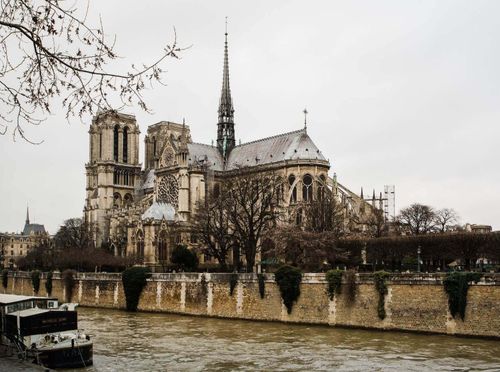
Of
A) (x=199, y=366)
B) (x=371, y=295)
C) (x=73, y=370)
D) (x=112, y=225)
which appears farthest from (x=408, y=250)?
(x=112, y=225)

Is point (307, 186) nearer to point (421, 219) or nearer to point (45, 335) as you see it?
point (421, 219)

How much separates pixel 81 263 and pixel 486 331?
43706 millimetres

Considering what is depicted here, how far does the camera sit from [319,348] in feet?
85.3

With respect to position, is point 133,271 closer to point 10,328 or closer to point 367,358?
point 10,328

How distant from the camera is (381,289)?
3166 cm

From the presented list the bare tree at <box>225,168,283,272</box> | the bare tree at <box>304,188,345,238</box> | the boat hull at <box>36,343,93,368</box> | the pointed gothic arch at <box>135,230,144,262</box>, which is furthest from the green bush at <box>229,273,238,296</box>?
the pointed gothic arch at <box>135,230,144,262</box>

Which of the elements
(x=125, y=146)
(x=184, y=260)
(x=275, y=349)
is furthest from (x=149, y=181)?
(x=275, y=349)

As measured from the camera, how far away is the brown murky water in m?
22.0

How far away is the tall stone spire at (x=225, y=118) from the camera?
270 ft

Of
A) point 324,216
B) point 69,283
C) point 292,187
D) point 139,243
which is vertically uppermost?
point 292,187

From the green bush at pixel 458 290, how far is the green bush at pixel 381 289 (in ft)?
10.7

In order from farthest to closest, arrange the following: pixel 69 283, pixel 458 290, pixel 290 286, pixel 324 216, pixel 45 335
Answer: pixel 324 216 → pixel 69 283 → pixel 290 286 → pixel 458 290 → pixel 45 335

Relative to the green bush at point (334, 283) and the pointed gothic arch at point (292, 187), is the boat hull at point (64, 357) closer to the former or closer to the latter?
the green bush at point (334, 283)

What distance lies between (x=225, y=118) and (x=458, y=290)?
57.3m
